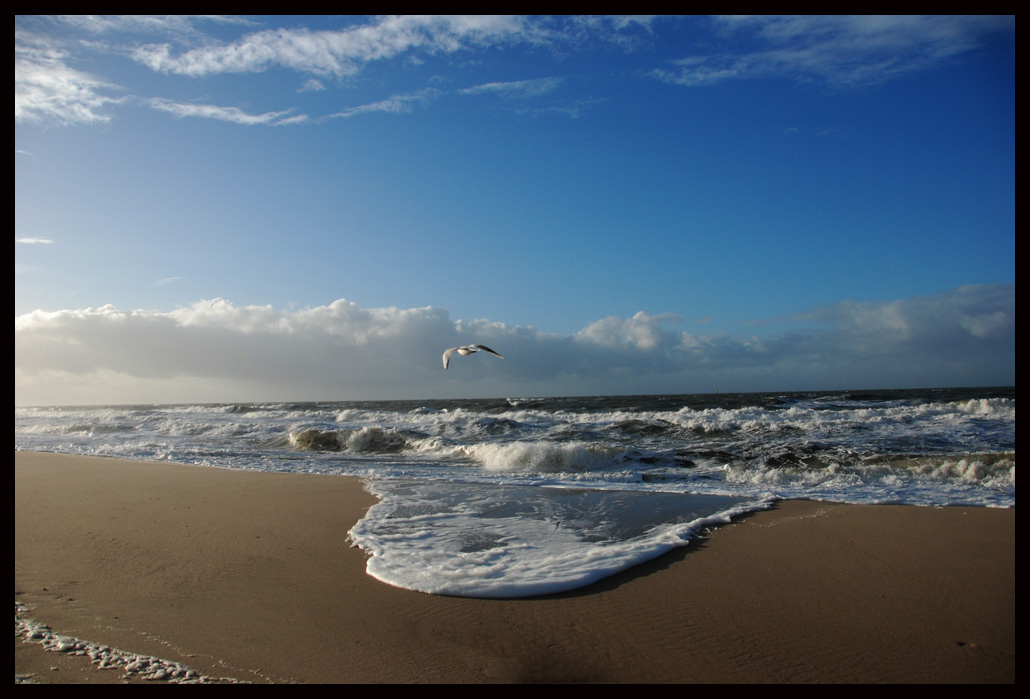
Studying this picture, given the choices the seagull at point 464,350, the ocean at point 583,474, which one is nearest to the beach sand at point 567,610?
the ocean at point 583,474

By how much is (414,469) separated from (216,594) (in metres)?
7.43

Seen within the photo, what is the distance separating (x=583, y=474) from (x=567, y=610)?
22.7 ft

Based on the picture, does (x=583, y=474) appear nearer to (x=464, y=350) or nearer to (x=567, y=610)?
(x=464, y=350)

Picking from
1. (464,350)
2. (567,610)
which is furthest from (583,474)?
(567,610)

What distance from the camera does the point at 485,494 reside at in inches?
318

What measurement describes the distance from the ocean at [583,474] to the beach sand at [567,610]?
401 millimetres

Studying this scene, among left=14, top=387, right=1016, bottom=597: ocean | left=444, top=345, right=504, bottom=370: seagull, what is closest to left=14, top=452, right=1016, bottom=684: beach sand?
left=14, top=387, right=1016, bottom=597: ocean

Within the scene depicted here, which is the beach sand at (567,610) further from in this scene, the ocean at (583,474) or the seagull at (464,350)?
the seagull at (464,350)

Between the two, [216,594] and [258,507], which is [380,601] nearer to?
[216,594]

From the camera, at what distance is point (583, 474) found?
1046 cm

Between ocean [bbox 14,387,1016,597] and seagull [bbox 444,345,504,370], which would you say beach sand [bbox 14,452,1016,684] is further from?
seagull [bbox 444,345,504,370]

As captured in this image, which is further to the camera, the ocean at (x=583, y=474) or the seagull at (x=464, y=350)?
the seagull at (x=464, y=350)

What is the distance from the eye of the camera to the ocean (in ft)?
15.9

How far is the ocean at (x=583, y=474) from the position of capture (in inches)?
191
